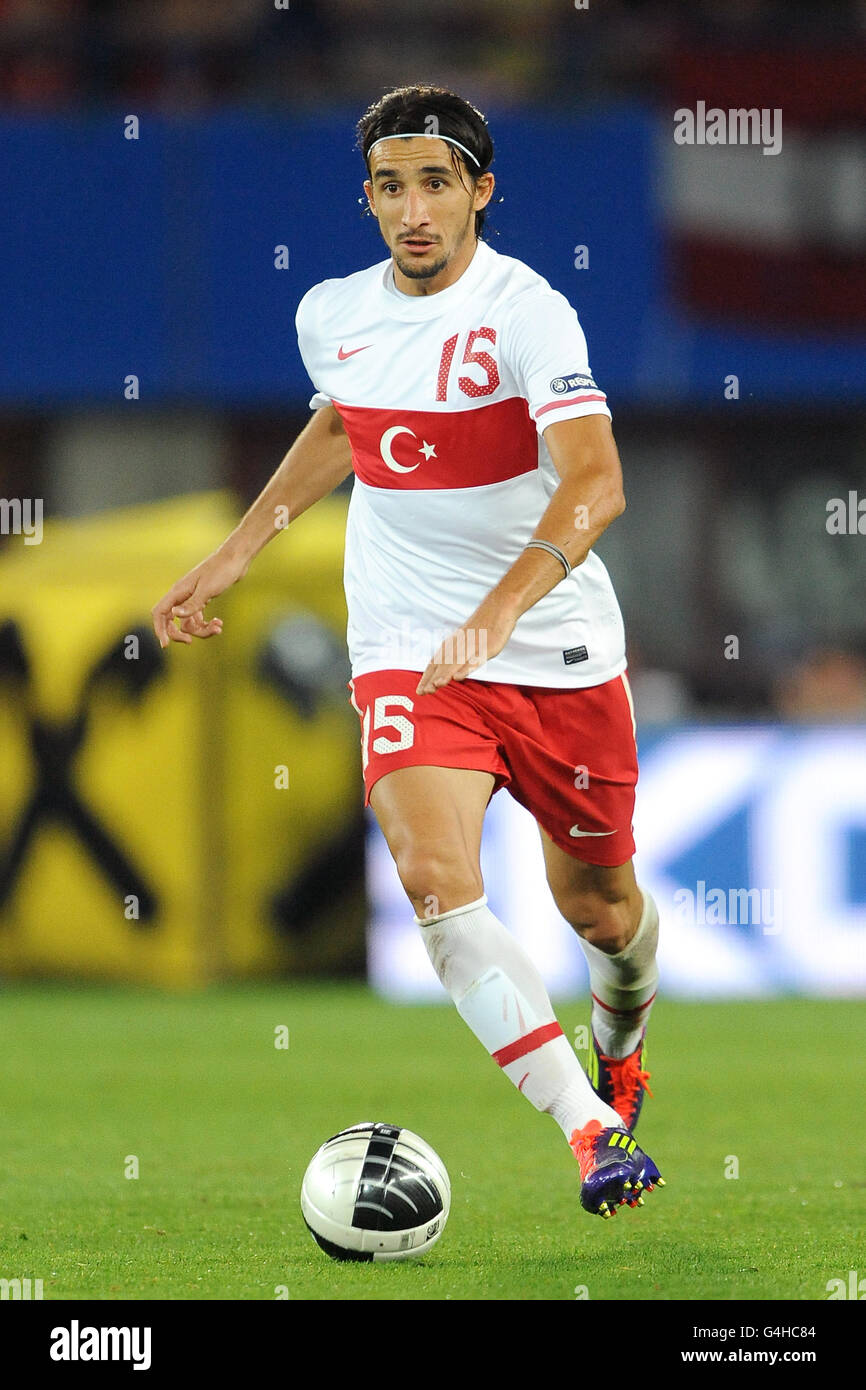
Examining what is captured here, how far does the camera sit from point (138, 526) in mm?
11289

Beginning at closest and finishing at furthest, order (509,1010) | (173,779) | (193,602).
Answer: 1. (509,1010)
2. (193,602)
3. (173,779)

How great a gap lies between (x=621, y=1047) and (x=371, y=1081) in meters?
2.12

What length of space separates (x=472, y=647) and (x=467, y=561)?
0.68 metres

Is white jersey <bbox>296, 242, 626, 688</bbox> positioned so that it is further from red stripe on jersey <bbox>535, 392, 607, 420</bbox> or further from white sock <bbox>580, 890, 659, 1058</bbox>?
white sock <bbox>580, 890, 659, 1058</bbox>

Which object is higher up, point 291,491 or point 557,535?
point 291,491

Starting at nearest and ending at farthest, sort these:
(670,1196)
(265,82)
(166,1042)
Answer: (670,1196), (166,1042), (265,82)

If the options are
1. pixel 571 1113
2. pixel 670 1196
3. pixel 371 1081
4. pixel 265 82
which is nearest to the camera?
pixel 571 1113

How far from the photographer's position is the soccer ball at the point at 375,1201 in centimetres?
446

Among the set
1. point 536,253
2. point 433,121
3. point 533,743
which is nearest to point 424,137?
point 433,121

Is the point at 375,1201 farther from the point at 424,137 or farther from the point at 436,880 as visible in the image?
the point at 424,137

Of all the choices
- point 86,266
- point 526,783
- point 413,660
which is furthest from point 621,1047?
point 86,266

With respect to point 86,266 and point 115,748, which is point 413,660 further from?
point 86,266

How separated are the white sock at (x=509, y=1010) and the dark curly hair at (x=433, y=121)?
5.40 feet

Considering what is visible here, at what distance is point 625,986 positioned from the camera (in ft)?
17.8
